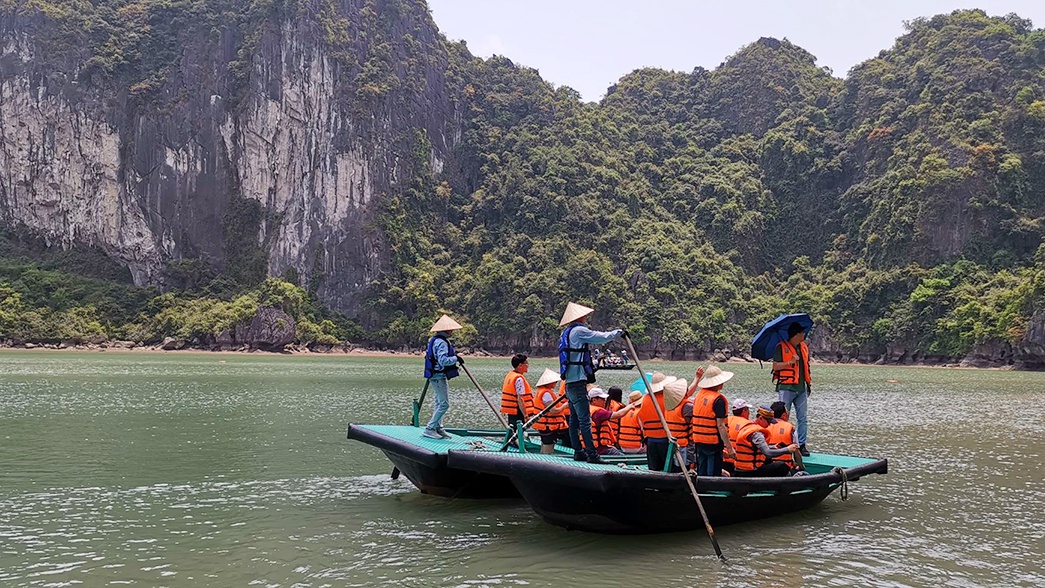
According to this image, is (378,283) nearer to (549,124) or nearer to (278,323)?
(278,323)

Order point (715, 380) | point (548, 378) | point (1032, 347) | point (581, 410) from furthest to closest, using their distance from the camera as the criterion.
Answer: point (1032, 347)
point (548, 378)
point (581, 410)
point (715, 380)

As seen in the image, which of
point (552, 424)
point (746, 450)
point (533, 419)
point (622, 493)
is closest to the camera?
point (622, 493)

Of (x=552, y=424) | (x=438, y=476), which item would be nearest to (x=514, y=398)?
(x=552, y=424)

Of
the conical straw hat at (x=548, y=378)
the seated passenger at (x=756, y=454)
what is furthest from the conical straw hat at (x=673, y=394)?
the conical straw hat at (x=548, y=378)

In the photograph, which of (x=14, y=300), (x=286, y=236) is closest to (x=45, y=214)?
(x=14, y=300)

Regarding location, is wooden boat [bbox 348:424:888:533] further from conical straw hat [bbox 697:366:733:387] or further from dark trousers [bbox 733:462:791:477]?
conical straw hat [bbox 697:366:733:387]

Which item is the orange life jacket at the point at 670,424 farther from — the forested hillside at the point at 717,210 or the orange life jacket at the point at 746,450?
the forested hillside at the point at 717,210

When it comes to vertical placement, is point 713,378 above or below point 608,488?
above

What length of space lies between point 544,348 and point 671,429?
74904mm

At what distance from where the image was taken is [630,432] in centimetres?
1133

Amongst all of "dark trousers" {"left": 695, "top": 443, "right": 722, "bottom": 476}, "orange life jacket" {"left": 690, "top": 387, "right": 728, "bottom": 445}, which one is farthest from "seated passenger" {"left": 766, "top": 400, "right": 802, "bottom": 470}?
"orange life jacket" {"left": 690, "top": 387, "right": 728, "bottom": 445}

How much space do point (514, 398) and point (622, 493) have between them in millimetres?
3810

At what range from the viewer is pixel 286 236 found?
323ft

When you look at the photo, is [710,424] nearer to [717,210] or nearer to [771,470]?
[771,470]
